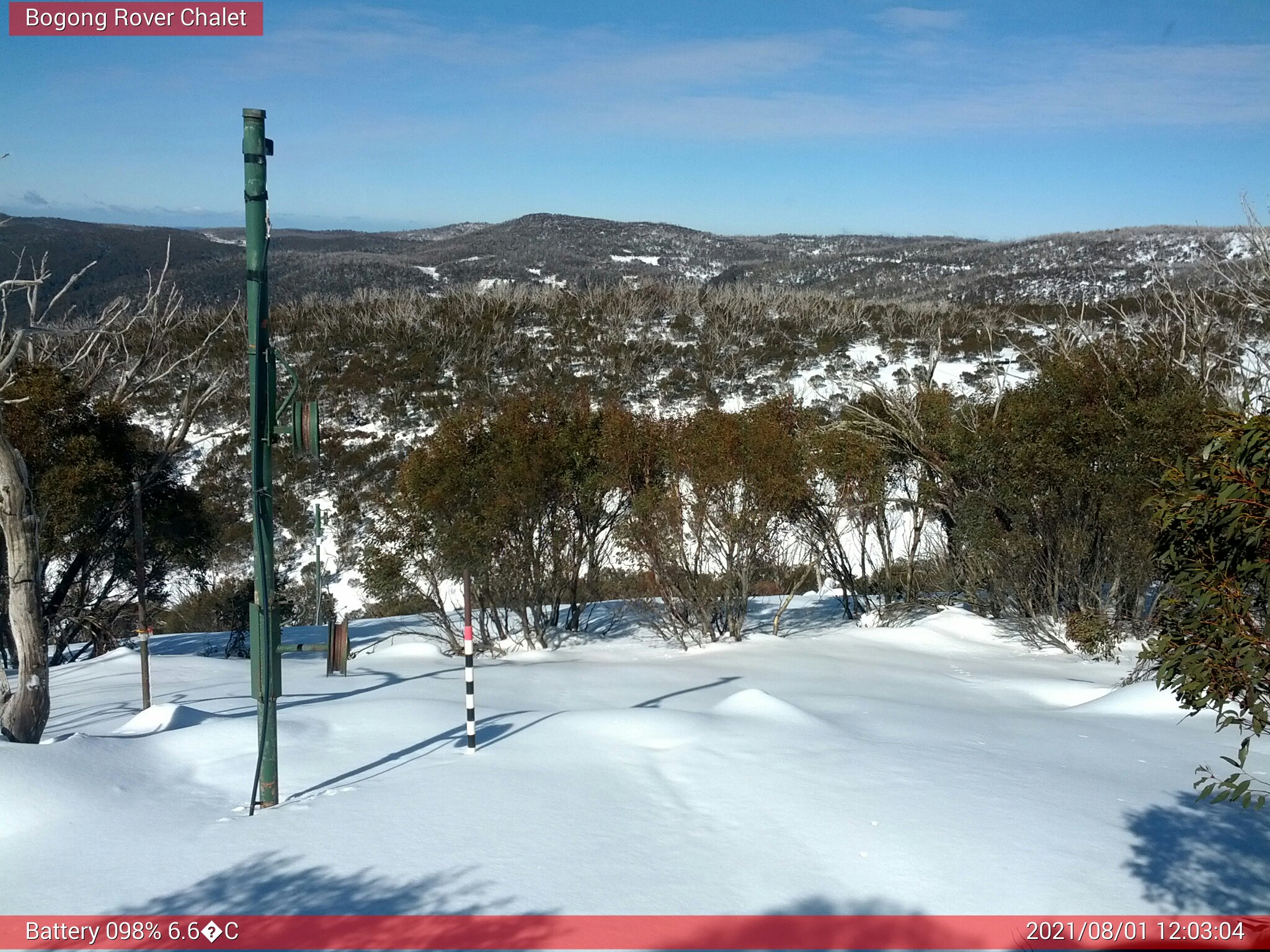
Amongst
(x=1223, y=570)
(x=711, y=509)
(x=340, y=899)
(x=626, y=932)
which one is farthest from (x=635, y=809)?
(x=711, y=509)

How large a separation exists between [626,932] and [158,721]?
503cm

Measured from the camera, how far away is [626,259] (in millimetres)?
100500

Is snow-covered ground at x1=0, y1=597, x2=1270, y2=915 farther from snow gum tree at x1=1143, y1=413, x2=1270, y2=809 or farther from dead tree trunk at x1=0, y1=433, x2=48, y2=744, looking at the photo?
snow gum tree at x1=1143, y1=413, x2=1270, y2=809

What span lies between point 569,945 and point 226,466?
33.2 metres

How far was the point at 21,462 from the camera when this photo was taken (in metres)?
8.15

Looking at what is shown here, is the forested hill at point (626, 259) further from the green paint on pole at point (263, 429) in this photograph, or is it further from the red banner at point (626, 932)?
the red banner at point (626, 932)

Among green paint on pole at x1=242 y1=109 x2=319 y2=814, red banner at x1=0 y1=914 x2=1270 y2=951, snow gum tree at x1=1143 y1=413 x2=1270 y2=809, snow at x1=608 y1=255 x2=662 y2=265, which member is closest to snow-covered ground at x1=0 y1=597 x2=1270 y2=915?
red banner at x1=0 y1=914 x2=1270 y2=951

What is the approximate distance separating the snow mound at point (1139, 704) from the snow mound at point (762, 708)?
10.4ft

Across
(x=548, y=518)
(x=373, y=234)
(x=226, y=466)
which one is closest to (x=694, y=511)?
(x=548, y=518)

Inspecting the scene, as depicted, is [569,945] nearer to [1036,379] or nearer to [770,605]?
[1036,379]

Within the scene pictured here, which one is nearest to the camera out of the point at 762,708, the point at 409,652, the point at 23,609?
the point at 23,609

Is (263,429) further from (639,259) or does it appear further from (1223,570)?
(639,259)

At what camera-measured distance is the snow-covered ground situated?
4539 mm

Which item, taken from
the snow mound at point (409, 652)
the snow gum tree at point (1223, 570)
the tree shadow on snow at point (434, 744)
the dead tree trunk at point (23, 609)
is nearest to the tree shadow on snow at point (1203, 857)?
the snow gum tree at point (1223, 570)
